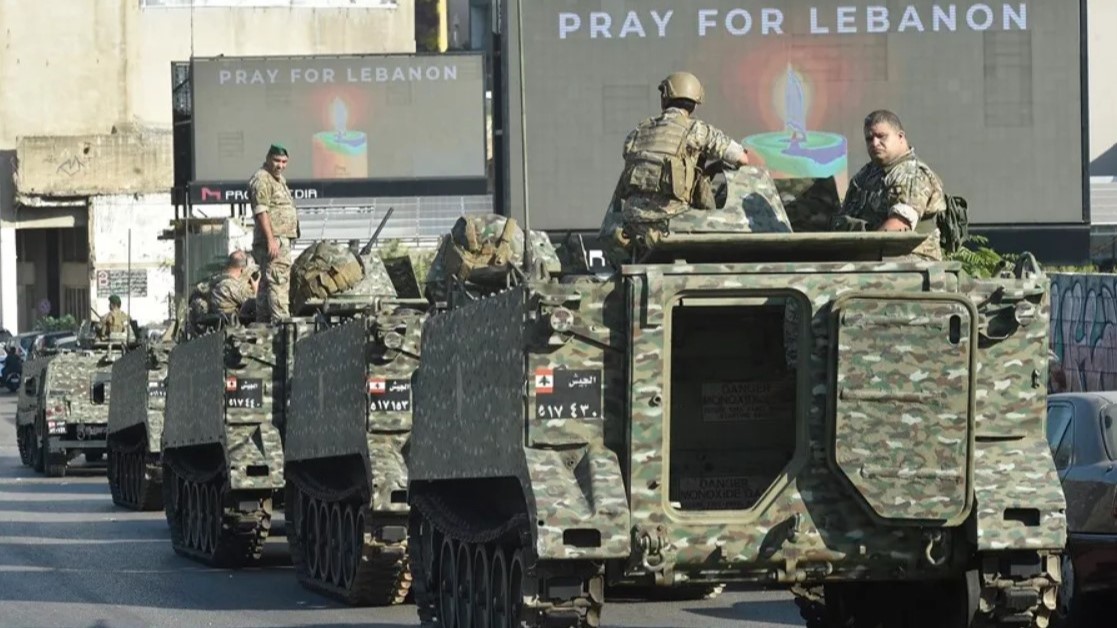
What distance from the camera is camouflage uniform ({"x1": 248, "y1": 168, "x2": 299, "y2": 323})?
58.4 ft

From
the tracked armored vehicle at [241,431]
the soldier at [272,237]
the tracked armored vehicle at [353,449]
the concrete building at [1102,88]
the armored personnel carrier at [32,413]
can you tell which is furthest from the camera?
the concrete building at [1102,88]

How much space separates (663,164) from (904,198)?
3.78 feet

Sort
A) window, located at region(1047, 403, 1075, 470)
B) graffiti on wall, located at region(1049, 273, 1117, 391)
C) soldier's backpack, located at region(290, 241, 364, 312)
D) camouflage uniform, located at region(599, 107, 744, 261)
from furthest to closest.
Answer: graffiti on wall, located at region(1049, 273, 1117, 391), soldier's backpack, located at region(290, 241, 364, 312), window, located at region(1047, 403, 1075, 470), camouflage uniform, located at region(599, 107, 744, 261)

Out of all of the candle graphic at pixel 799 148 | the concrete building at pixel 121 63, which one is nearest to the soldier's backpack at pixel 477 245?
the candle graphic at pixel 799 148

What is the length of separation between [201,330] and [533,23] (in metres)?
15.4

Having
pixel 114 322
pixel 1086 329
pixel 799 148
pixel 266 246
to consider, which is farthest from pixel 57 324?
pixel 266 246

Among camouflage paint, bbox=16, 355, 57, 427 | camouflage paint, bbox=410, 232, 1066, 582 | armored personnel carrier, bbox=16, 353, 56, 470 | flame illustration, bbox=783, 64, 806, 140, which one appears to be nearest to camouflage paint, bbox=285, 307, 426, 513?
camouflage paint, bbox=410, 232, 1066, 582

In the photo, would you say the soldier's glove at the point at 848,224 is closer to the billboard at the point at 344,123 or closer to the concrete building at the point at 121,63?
the billboard at the point at 344,123

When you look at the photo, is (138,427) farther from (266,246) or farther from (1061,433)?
(1061,433)

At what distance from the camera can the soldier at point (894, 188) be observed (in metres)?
10.4

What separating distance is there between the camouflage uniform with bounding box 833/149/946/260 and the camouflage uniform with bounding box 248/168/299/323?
A: 313 inches

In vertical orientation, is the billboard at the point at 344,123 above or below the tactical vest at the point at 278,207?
above

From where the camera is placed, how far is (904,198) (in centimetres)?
1044

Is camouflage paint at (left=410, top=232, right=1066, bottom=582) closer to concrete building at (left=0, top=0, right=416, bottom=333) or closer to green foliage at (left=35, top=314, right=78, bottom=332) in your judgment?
green foliage at (left=35, top=314, right=78, bottom=332)
